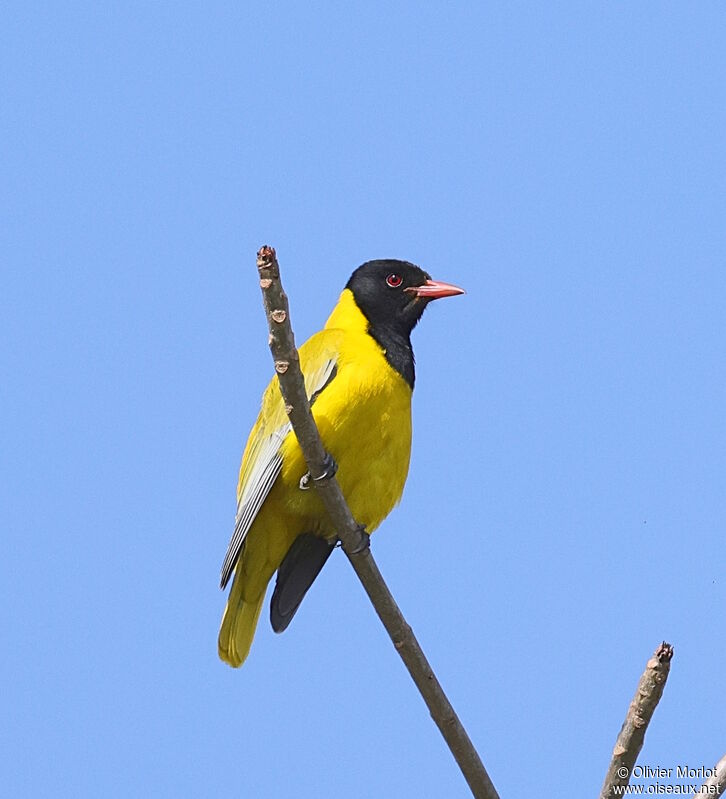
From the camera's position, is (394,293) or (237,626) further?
(394,293)

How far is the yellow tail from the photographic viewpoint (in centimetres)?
617

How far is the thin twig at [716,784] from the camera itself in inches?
141

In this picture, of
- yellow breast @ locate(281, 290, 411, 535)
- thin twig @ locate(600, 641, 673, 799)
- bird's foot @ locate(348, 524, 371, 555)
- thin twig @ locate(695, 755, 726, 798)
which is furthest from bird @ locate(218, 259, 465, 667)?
thin twig @ locate(695, 755, 726, 798)

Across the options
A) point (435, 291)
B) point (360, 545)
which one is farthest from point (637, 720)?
point (435, 291)

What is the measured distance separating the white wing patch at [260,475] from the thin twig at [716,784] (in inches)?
101

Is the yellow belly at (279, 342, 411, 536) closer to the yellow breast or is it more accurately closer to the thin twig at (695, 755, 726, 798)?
the yellow breast

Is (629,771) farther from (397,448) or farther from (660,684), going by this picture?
(397,448)

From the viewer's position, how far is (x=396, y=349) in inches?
246

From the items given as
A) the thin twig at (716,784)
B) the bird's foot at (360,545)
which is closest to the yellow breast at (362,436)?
the bird's foot at (360,545)

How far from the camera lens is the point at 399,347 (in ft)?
20.7

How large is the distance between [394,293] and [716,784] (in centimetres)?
375

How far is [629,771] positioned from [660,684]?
0.35m

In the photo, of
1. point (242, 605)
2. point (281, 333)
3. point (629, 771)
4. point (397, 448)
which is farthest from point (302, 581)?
point (629, 771)

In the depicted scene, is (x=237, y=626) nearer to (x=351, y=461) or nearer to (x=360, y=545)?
(x=351, y=461)
